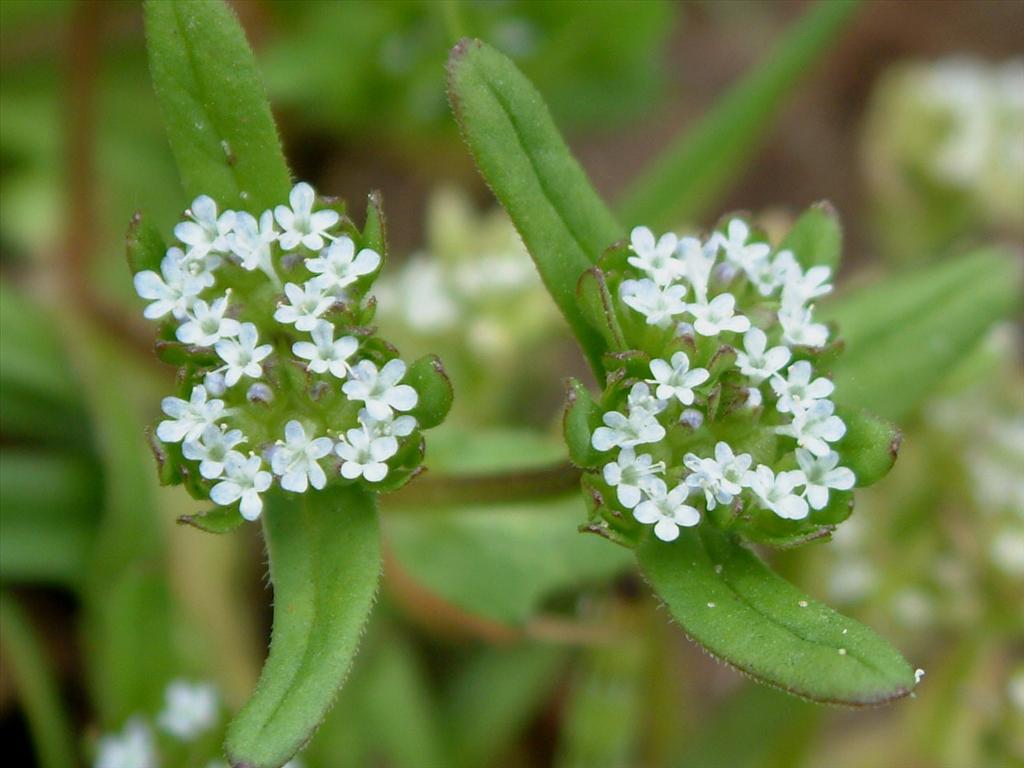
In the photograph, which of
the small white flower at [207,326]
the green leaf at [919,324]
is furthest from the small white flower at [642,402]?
the green leaf at [919,324]

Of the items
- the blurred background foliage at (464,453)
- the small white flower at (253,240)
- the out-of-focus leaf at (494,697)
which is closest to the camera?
the small white flower at (253,240)

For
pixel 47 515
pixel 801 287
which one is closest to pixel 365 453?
pixel 801 287

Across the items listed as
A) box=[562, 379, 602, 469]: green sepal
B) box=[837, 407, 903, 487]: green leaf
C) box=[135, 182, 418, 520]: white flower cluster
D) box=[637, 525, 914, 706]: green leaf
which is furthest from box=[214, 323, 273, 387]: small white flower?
box=[837, 407, 903, 487]: green leaf

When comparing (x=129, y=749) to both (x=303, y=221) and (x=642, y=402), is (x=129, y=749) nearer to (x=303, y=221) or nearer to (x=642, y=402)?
(x=303, y=221)

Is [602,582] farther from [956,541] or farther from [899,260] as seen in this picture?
[899,260]

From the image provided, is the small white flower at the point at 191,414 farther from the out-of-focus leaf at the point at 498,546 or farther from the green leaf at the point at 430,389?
the out-of-focus leaf at the point at 498,546

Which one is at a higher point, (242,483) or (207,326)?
(207,326)
